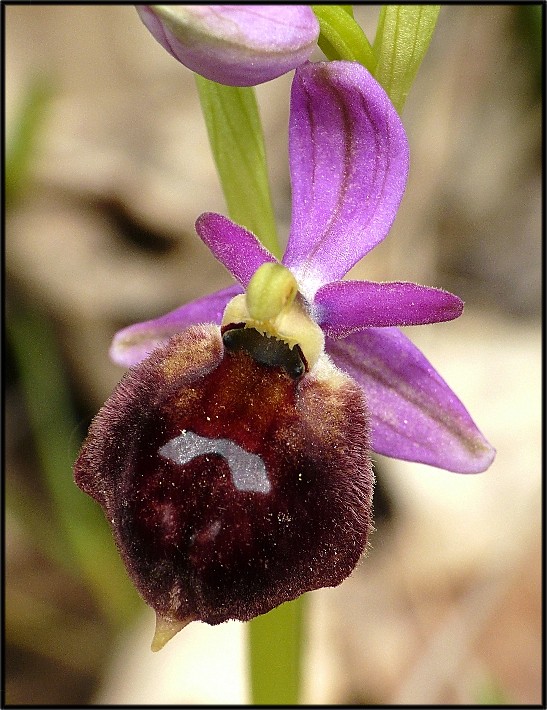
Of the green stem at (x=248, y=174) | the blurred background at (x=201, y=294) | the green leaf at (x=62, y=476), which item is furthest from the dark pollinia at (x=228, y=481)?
the green leaf at (x=62, y=476)

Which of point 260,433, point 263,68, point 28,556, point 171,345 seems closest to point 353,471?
point 260,433

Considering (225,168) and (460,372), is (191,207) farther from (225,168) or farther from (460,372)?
(225,168)

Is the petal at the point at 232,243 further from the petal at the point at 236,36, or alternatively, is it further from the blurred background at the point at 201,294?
the blurred background at the point at 201,294

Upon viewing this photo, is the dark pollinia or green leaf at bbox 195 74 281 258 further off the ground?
green leaf at bbox 195 74 281 258

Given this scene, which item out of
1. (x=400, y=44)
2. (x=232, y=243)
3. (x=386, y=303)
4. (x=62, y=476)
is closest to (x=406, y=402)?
(x=386, y=303)

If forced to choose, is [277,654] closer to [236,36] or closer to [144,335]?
[144,335]

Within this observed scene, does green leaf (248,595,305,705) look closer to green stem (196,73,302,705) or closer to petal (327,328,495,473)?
green stem (196,73,302,705)

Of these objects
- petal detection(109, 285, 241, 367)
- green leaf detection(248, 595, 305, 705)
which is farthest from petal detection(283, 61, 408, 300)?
green leaf detection(248, 595, 305, 705)

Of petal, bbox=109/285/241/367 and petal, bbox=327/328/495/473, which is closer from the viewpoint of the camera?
petal, bbox=327/328/495/473

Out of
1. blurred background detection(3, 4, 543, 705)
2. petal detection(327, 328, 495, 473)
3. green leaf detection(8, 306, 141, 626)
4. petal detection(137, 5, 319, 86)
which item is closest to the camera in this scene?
petal detection(137, 5, 319, 86)
